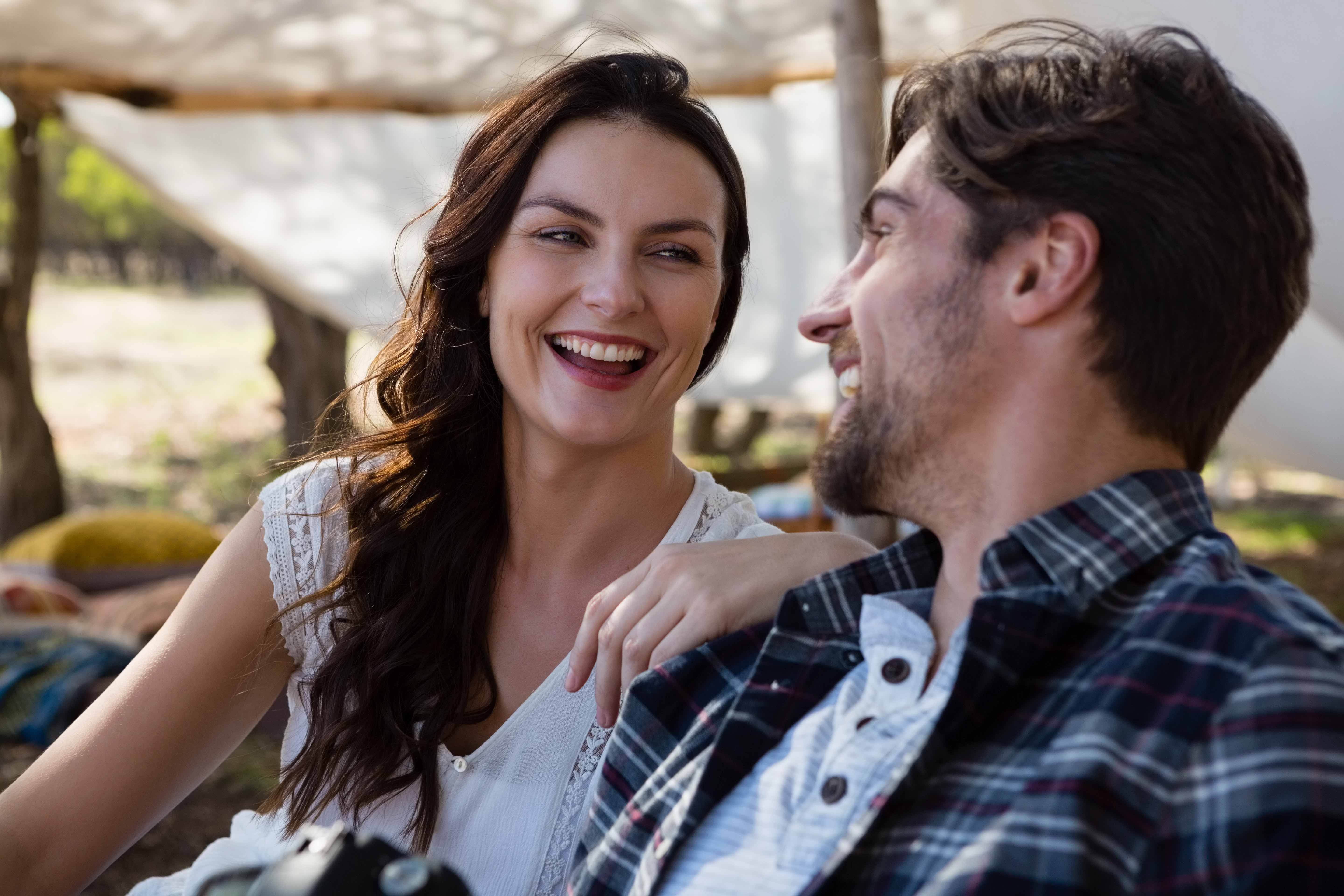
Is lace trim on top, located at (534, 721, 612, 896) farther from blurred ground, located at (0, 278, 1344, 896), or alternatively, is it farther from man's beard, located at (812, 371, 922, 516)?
blurred ground, located at (0, 278, 1344, 896)

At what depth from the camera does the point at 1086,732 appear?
1062 millimetres

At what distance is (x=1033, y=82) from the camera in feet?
4.44

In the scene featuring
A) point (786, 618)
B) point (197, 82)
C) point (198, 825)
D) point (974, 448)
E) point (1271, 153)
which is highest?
point (197, 82)

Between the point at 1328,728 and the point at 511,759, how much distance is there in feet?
4.10

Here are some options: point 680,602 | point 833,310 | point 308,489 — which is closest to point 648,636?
point 680,602

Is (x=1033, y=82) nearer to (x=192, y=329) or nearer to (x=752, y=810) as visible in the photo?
(x=752, y=810)

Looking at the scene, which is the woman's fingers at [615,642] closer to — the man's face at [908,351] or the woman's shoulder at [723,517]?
the man's face at [908,351]

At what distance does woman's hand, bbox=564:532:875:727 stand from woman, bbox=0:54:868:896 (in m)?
0.40

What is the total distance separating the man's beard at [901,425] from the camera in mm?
1311

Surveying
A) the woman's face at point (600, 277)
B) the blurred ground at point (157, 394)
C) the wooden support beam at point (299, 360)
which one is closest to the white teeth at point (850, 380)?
the woman's face at point (600, 277)

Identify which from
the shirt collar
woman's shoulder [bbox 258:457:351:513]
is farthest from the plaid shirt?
woman's shoulder [bbox 258:457:351:513]

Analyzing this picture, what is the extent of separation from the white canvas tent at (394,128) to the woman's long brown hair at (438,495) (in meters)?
1.88

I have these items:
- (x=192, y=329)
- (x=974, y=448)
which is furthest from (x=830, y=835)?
(x=192, y=329)

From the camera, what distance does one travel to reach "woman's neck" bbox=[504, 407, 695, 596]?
82.9 inches
